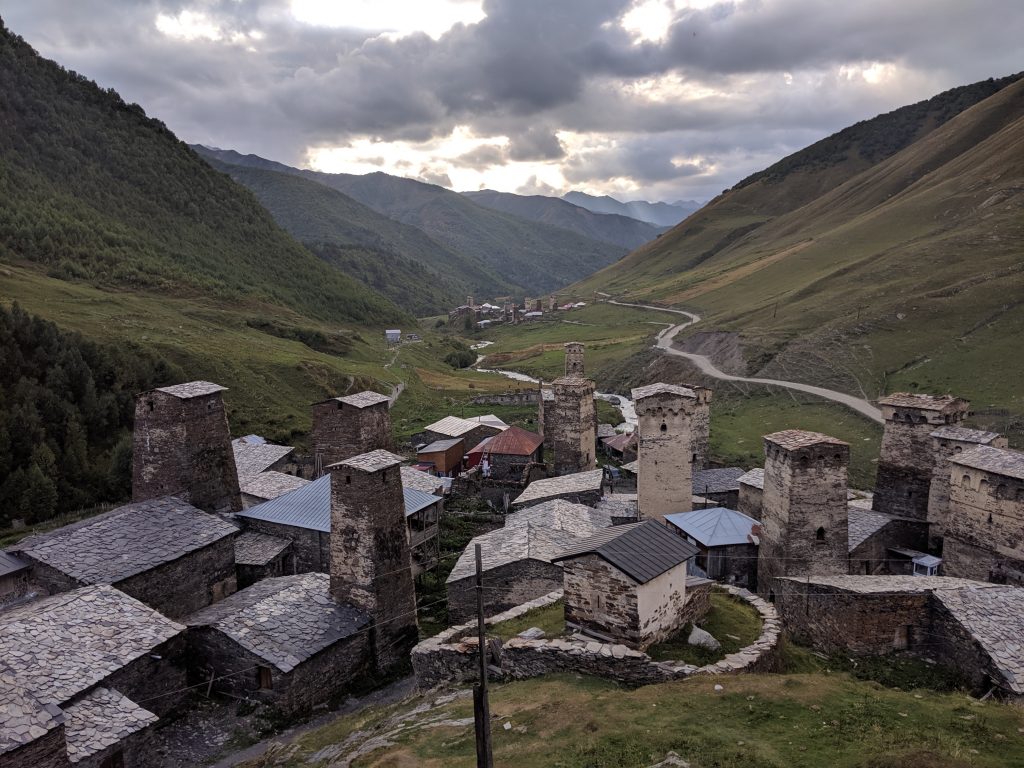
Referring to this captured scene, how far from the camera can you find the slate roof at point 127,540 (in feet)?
60.1

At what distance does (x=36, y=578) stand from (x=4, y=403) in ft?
72.9

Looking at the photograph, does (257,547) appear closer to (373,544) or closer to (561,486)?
(373,544)

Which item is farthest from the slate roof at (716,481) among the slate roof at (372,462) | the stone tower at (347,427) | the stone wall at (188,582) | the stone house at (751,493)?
the stone wall at (188,582)

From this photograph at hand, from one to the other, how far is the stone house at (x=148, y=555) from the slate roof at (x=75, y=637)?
133 centimetres

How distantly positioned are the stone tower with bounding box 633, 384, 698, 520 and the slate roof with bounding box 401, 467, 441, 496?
452 inches

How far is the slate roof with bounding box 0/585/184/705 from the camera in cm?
1388

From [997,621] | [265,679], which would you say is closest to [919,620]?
[997,621]

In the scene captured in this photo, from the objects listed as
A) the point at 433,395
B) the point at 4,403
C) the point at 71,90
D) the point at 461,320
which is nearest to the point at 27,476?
the point at 4,403

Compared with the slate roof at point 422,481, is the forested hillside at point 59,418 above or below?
above

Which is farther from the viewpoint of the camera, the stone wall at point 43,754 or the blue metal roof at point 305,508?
the blue metal roof at point 305,508

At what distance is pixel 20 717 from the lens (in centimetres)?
1117

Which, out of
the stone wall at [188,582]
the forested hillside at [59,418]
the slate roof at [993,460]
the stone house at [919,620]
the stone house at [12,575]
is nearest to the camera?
the stone house at [919,620]

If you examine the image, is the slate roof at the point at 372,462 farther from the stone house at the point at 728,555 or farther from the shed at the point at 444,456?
the shed at the point at 444,456

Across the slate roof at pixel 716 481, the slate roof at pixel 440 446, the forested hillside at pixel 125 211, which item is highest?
the forested hillside at pixel 125 211
